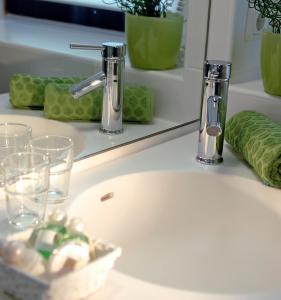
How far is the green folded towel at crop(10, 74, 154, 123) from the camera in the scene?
103 centimetres

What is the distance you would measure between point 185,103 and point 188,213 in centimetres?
31

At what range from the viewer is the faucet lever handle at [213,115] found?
41.7 inches

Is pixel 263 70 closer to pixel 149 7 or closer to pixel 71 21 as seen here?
pixel 149 7

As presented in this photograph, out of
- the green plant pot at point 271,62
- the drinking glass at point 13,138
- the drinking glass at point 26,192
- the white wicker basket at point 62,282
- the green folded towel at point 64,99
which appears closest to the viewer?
the white wicker basket at point 62,282

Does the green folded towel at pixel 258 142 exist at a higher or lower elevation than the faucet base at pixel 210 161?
higher

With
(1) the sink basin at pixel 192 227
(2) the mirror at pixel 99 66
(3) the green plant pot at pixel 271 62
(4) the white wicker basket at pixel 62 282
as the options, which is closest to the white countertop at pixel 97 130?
(2) the mirror at pixel 99 66

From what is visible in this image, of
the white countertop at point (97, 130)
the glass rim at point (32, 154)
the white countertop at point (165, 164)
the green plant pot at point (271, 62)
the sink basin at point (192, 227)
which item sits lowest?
the sink basin at point (192, 227)

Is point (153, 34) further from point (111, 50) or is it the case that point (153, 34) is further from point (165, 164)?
Result: point (165, 164)

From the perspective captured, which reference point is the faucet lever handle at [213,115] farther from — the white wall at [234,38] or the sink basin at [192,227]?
the white wall at [234,38]

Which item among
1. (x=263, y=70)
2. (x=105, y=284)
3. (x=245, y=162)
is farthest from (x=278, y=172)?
(x=105, y=284)

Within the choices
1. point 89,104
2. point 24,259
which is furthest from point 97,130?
point 24,259

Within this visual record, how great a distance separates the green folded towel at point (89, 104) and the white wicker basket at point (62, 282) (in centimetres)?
48

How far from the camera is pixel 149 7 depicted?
1239 mm

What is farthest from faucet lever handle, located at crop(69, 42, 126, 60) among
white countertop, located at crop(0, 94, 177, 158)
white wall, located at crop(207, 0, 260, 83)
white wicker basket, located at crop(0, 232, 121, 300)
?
white wicker basket, located at crop(0, 232, 121, 300)
